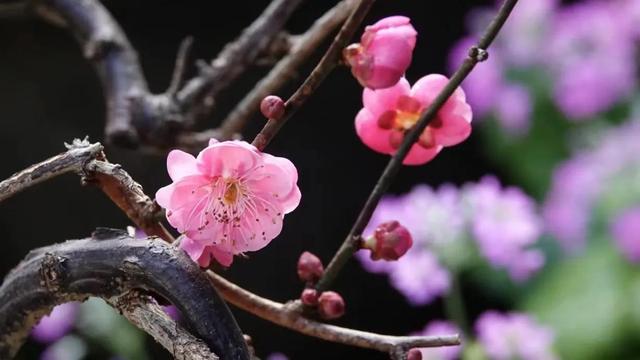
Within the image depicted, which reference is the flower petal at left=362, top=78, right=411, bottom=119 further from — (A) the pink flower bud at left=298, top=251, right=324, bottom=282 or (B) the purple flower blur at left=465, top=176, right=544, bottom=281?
(B) the purple flower blur at left=465, top=176, right=544, bottom=281

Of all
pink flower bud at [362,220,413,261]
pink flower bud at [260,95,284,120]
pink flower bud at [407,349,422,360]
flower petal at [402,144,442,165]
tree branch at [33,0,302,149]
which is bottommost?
tree branch at [33,0,302,149]

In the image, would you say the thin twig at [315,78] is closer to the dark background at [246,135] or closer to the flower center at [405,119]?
the flower center at [405,119]

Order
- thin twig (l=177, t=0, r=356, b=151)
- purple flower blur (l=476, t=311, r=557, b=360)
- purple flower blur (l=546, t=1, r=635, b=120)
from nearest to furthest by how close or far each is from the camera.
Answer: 1. thin twig (l=177, t=0, r=356, b=151)
2. purple flower blur (l=476, t=311, r=557, b=360)
3. purple flower blur (l=546, t=1, r=635, b=120)

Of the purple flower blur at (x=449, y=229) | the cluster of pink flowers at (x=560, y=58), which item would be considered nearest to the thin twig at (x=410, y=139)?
the purple flower blur at (x=449, y=229)

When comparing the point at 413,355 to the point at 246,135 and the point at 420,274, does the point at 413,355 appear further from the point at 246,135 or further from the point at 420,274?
the point at 246,135

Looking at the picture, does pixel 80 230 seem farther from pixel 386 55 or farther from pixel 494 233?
pixel 386 55

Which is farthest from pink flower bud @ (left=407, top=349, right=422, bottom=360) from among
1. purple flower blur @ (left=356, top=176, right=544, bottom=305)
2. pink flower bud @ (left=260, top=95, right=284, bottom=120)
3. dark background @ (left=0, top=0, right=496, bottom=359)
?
dark background @ (left=0, top=0, right=496, bottom=359)

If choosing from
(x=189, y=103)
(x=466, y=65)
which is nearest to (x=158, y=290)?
(x=466, y=65)
